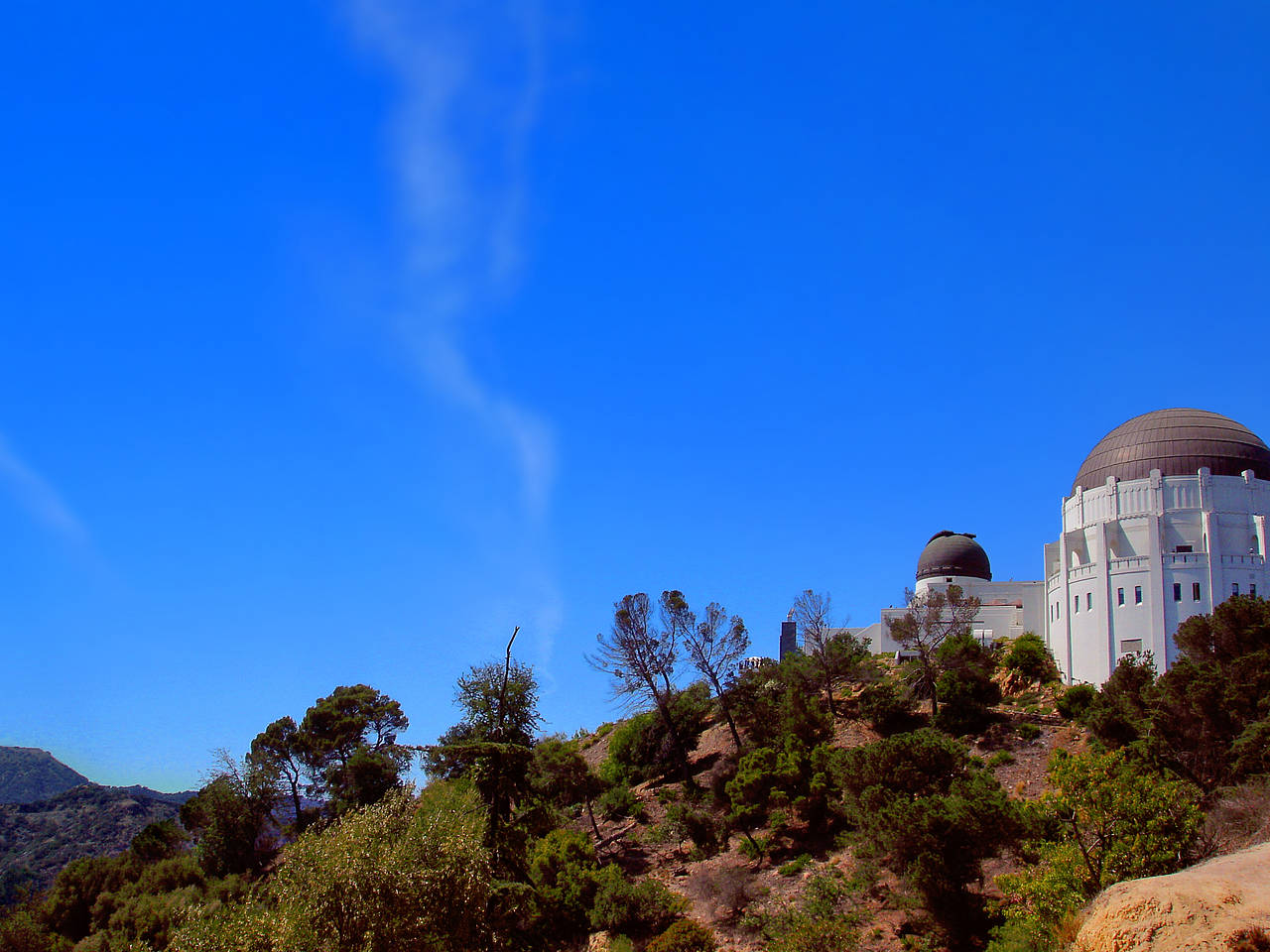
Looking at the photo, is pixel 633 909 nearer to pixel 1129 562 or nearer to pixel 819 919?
pixel 819 919

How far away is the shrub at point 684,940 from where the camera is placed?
30.5 meters

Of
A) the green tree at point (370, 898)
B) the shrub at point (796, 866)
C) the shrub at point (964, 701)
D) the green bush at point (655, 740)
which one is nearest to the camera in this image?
the green tree at point (370, 898)

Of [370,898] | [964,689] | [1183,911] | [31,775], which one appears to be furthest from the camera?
[31,775]

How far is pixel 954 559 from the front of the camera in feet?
206

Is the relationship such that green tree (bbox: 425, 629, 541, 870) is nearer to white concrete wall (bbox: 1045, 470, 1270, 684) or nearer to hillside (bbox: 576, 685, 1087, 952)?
hillside (bbox: 576, 685, 1087, 952)

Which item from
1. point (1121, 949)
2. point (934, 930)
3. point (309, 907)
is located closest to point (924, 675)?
point (934, 930)

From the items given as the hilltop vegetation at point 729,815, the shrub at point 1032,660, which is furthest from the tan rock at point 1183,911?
the shrub at point 1032,660

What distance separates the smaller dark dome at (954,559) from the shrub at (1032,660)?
10.9m

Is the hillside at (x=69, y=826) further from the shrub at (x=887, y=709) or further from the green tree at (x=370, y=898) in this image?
the green tree at (x=370, y=898)

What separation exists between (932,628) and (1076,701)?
8.27m

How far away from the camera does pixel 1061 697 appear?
148ft

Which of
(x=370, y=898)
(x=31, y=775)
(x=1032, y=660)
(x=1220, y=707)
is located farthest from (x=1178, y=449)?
(x=31, y=775)

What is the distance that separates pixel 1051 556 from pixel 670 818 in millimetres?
25513

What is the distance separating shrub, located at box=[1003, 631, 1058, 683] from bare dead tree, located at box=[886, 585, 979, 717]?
2604mm
